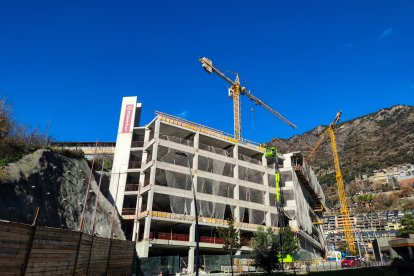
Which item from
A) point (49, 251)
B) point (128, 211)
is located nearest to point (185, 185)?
point (128, 211)

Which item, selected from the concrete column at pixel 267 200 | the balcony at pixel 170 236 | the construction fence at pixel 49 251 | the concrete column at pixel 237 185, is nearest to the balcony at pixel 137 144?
the balcony at pixel 170 236

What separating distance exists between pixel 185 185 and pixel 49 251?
117 ft

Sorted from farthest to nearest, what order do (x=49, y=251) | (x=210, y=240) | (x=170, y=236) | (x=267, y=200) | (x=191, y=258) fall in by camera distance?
(x=267, y=200), (x=210, y=240), (x=191, y=258), (x=170, y=236), (x=49, y=251)

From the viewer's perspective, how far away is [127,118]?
5666 centimetres

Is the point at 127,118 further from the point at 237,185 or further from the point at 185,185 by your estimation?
the point at 237,185

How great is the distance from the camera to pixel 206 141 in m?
58.4

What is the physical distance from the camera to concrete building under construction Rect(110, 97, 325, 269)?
4581cm

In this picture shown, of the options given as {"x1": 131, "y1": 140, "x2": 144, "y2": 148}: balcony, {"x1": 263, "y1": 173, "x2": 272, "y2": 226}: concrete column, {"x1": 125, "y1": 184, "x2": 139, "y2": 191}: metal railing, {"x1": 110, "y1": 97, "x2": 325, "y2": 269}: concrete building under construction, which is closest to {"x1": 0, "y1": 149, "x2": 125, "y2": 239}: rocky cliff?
{"x1": 110, "y1": 97, "x2": 325, "y2": 269}: concrete building under construction

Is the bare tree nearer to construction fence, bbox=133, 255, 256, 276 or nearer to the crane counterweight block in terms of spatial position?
construction fence, bbox=133, 255, 256, 276

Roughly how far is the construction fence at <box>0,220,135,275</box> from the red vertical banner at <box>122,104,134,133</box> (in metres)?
34.9

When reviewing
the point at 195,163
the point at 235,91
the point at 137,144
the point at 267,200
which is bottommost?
the point at 267,200

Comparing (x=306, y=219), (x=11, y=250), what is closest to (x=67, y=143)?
(x=306, y=219)

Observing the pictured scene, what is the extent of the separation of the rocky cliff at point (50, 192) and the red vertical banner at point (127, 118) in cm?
1391

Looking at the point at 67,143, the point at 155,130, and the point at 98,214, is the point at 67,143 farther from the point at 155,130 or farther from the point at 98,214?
the point at 98,214
